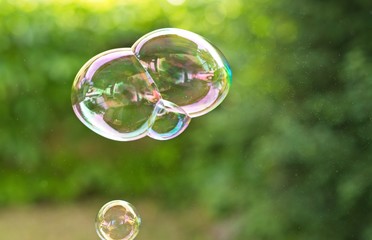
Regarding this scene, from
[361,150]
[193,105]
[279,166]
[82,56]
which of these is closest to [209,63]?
Answer: [193,105]

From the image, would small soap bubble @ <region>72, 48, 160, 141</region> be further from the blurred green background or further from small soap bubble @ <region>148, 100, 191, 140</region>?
the blurred green background

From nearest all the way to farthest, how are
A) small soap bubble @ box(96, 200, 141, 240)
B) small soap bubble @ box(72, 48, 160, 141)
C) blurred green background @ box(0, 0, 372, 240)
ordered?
small soap bubble @ box(72, 48, 160, 141) < small soap bubble @ box(96, 200, 141, 240) < blurred green background @ box(0, 0, 372, 240)

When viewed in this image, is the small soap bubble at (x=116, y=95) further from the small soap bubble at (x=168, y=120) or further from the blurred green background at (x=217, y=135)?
the blurred green background at (x=217, y=135)

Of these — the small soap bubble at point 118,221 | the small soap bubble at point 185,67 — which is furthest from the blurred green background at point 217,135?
the small soap bubble at point 118,221

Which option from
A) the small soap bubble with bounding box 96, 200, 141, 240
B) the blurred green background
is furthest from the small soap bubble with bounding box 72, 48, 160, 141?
the blurred green background

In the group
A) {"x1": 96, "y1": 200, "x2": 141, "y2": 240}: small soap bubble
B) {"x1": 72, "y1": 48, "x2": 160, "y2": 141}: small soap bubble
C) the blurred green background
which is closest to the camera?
{"x1": 72, "y1": 48, "x2": 160, "y2": 141}: small soap bubble

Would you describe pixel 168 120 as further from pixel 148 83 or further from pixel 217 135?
pixel 217 135

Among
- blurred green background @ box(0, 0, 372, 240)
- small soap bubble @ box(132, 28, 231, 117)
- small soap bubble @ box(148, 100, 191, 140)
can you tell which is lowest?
small soap bubble @ box(148, 100, 191, 140)
